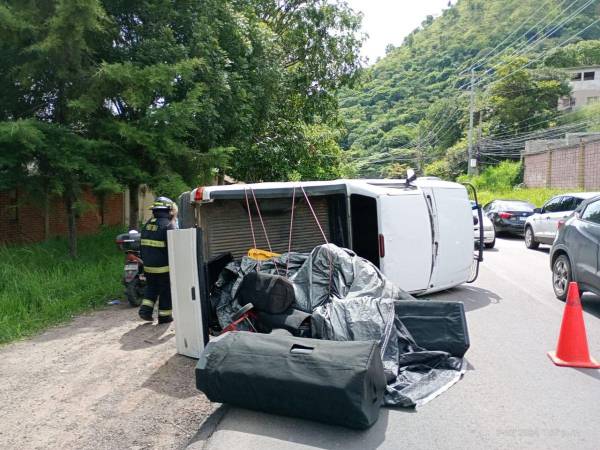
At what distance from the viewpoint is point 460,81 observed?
2906 inches

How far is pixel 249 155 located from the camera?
17.8 m

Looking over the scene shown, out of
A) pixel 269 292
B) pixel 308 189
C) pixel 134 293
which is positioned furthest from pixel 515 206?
pixel 269 292

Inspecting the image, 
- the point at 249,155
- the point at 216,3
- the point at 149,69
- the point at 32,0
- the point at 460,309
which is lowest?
the point at 460,309

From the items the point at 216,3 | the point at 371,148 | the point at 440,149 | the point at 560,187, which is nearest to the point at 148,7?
the point at 216,3

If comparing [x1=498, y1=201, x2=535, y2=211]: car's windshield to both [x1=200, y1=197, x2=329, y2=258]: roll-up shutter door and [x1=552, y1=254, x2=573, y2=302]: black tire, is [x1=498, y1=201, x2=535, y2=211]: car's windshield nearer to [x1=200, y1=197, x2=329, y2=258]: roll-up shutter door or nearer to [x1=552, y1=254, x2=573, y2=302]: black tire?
[x1=552, y1=254, x2=573, y2=302]: black tire

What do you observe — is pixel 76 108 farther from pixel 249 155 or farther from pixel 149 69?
pixel 249 155

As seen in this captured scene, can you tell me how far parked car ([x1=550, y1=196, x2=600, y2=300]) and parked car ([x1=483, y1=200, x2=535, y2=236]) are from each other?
10.1 meters

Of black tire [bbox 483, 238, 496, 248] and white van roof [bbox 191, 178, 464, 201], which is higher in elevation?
white van roof [bbox 191, 178, 464, 201]

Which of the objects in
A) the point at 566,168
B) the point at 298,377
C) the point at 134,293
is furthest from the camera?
the point at 566,168

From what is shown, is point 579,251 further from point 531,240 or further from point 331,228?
point 531,240

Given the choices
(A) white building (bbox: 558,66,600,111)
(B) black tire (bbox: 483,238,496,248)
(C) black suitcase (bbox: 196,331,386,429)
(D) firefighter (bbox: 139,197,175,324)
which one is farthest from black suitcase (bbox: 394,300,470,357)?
(A) white building (bbox: 558,66,600,111)

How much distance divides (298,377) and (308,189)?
312 centimetres

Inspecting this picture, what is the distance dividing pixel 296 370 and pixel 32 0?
8242 mm

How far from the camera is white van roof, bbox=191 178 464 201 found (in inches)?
234
